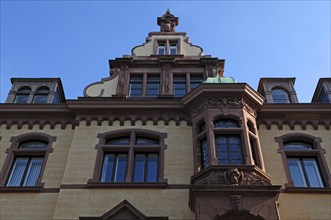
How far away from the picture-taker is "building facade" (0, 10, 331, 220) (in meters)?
17.9

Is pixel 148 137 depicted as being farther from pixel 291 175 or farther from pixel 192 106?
pixel 291 175

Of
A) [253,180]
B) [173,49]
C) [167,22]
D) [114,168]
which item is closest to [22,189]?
[114,168]

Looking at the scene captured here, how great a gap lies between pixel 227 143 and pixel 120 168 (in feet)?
16.5

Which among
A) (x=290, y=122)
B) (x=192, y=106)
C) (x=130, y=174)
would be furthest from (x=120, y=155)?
(x=290, y=122)

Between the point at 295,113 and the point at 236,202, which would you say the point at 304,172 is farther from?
the point at 236,202

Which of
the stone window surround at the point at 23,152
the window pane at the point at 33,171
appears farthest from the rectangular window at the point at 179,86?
the window pane at the point at 33,171

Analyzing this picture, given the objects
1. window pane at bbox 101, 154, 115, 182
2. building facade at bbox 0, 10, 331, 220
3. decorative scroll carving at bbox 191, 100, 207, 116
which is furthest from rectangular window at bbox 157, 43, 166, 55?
window pane at bbox 101, 154, 115, 182

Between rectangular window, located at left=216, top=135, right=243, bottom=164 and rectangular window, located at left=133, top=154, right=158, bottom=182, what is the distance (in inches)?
120

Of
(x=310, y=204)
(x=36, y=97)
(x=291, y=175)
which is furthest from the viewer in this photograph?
(x=36, y=97)

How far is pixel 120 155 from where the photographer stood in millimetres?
20922

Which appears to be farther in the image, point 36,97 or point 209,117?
point 36,97

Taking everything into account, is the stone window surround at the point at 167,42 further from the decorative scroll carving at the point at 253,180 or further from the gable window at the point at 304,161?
the decorative scroll carving at the point at 253,180

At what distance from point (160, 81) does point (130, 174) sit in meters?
7.00

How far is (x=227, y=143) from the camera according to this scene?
1986 centimetres
